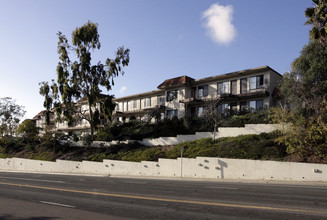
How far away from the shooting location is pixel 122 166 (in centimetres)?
2906

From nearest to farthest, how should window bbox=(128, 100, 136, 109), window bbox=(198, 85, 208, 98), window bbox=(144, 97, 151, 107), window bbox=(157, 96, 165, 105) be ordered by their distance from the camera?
1. window bbox=(198, 85, 208, 98)
2. window bbox=(157, 96, 165, 105)
3. window bbox=(144, 97, 151, 107)
4. window bbox=(128, 100, 136, 109)

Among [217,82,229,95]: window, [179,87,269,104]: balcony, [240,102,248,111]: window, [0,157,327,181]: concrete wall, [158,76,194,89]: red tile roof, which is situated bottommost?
[0,157,327,181]: concrete wall

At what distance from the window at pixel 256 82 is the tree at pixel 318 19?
40.4 ft

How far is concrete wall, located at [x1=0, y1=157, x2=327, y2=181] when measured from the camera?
18688 millimetres

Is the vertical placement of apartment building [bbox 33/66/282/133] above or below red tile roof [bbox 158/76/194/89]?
below

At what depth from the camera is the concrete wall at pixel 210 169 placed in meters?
18.7

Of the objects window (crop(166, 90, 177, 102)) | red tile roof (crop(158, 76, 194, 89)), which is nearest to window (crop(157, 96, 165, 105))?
window (crop(166, 90, 177, 102))

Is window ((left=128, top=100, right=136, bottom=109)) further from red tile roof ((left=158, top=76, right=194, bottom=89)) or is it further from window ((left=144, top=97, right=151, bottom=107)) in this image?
red tile roof ((left=158, top=76, right=194, bottom=89))

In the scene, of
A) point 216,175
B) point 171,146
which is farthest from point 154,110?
point 216,175

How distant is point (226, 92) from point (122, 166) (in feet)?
57.2

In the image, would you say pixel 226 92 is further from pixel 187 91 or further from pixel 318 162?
pixel 318 162

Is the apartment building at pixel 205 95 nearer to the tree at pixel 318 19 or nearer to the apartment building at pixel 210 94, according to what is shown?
the apartment building at pixel 210 94

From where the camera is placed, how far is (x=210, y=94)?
3934cm

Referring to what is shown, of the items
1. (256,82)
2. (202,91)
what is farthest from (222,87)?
(256,82)
